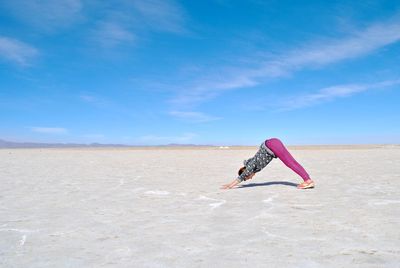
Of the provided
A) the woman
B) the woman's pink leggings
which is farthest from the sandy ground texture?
the woman's pink leggings

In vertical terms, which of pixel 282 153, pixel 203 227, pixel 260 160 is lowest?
pixel 203 227

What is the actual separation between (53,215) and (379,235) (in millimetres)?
3760

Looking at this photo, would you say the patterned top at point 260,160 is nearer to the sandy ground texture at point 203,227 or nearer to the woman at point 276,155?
the woman at point 276,155

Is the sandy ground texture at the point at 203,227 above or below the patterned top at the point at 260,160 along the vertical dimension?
below

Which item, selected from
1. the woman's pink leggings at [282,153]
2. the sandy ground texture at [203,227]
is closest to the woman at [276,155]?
the woman's pink leggings at [282,153]

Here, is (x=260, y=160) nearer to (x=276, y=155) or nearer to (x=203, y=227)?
(x=276, y=155)

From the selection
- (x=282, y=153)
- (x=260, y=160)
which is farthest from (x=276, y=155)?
(x=260, y=160)

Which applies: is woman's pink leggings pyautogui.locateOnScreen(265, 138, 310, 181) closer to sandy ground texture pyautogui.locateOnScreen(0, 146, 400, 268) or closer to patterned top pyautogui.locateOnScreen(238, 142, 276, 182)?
patterned top pyautogui.locateOnScreen(238, 142, 276, 182)

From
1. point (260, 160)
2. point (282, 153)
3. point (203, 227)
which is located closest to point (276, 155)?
point (282, 153)

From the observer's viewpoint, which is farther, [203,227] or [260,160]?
[260,160]

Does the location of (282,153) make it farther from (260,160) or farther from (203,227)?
(203,227)

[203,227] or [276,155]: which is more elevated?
[276,155]

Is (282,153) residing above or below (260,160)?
above

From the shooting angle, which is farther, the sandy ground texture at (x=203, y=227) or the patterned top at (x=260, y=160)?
the patterned top at (x=260, y=160)
